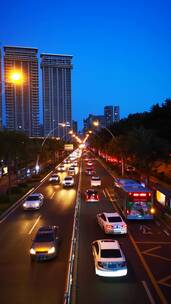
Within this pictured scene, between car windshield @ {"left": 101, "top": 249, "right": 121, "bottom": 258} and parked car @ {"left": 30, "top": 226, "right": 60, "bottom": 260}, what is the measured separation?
10.5ft

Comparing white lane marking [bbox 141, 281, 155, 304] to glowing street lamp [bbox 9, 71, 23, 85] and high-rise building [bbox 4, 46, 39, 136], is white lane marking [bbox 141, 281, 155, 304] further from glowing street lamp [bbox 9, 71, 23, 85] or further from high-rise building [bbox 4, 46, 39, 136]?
high-rise building [bbox 4, 46, 39, 136]

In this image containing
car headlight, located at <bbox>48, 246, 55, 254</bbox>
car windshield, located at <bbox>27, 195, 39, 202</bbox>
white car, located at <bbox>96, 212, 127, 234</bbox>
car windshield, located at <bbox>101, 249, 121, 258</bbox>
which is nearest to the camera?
car windshield, located at <bbox>101, 249, 121, 258</bbox>

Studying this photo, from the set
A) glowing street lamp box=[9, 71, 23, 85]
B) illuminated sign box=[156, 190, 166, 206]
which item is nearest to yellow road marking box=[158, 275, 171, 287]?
glowing street lamp box=[9, 71, 23, 85]

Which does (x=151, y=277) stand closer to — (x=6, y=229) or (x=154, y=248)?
(x=154, y=248)

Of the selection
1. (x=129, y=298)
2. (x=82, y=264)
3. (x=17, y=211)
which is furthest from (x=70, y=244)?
(x=17, y=211)

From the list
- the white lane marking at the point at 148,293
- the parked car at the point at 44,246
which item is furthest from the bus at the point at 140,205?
the white lane marking at the point at 148,293

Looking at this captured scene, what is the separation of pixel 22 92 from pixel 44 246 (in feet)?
569

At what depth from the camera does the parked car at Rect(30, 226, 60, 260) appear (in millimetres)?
20375

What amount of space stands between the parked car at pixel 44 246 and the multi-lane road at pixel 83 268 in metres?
0.35

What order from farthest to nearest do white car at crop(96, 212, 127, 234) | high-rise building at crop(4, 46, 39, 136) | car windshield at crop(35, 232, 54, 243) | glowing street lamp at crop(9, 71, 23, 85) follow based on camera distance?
high-rise building at crop(4, 46, 39, 136) → white car at crop(96, 212, 127, 234) → glowing street lamp at crop(9, 71, 23, 85) → car windshield at crop(35, 232, 54, 243)

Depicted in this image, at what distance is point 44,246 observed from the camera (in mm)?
20656

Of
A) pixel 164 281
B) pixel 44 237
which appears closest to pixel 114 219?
pixel 44 237

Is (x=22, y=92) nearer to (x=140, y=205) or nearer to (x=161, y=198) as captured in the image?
(x=161, y=198)

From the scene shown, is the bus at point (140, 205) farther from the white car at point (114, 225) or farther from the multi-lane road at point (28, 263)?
the multi-lane road at point (28, 263)
